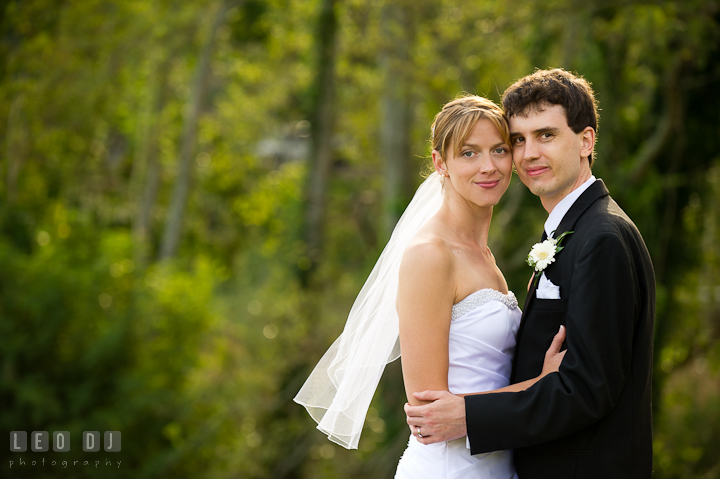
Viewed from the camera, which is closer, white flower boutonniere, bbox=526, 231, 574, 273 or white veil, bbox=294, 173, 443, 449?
white flower boutonniere, bbox=526, 231, 574, 273

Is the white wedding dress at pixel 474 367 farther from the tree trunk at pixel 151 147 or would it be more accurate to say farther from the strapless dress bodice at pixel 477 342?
the tree trunk at pixel 151 147

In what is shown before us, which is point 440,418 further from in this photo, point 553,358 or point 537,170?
point 537,170

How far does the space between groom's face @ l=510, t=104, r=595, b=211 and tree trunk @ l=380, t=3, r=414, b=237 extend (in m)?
5.49

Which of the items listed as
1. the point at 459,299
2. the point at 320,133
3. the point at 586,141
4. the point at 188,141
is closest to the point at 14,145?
the point at 320,133

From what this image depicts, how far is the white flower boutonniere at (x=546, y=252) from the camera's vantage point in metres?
2.02

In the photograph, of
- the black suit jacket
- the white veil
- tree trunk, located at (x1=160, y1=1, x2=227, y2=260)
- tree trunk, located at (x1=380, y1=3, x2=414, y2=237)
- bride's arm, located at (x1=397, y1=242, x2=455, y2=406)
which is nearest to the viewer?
the black suit jacket

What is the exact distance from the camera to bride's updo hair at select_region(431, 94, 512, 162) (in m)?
2.22

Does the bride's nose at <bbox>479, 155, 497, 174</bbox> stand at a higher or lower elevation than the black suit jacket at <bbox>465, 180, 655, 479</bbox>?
higher

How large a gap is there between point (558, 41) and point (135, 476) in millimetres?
7597

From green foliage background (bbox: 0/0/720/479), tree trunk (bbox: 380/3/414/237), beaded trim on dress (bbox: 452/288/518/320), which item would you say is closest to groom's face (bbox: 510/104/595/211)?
beaded trim on dress (bbox: 452/288/518/320)

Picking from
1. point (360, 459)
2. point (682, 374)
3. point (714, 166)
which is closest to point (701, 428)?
point (682, 374)

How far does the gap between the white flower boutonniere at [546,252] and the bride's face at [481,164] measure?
0.32 m

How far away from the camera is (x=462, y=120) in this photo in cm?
224

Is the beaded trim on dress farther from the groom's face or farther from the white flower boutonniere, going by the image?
the groom's face
